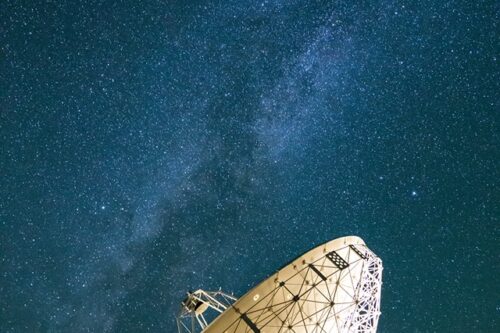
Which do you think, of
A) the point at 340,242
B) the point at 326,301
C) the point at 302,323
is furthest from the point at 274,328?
the point at 340,242

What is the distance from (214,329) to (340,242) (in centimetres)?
399

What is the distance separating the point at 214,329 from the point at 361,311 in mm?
4653

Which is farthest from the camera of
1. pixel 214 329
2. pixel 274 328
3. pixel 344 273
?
pixel 344 273

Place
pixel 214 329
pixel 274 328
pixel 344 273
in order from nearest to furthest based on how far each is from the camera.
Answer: pixel 214 329, pixel 274 328, pixel 344 273

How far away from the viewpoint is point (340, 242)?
13062mm

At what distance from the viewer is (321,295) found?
12867 mm

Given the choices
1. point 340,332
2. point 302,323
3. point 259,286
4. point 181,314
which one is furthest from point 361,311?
point 181,314

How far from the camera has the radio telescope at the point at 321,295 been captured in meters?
11.9

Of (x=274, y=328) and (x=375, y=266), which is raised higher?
(x=274, y=328)

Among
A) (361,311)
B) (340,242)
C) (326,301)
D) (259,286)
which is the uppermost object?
(259,286)

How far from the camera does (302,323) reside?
1259 centimetres

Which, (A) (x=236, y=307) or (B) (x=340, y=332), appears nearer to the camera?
A: (A) (x=236, y=307)

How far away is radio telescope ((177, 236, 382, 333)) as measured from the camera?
11.9 meters

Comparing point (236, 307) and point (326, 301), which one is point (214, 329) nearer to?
point (236, 307)
